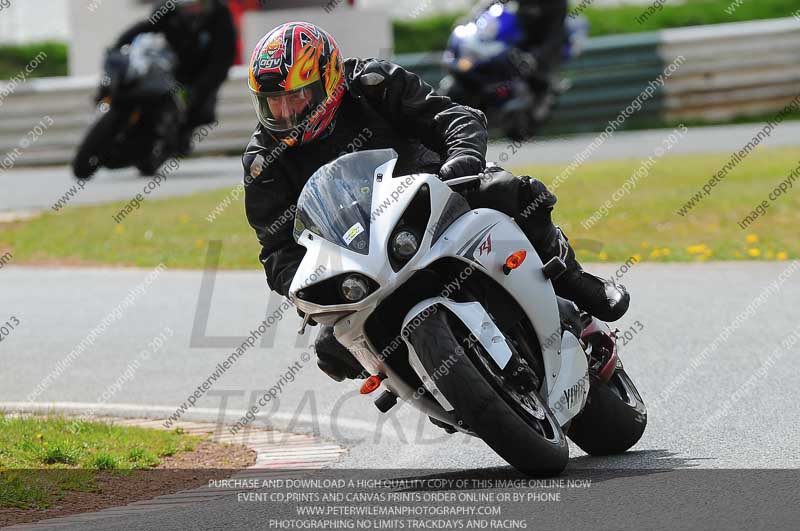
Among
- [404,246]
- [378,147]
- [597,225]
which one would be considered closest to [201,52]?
[597,225]

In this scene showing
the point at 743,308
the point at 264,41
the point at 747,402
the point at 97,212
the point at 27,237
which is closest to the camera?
the point at 264,41

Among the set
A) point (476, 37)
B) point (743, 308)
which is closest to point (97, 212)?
point (476, 37)

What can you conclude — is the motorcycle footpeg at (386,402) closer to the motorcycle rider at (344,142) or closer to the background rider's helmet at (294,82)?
the motorcycle rider at (344,142)

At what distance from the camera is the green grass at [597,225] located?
12430 millimetres

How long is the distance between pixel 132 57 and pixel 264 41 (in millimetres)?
11565

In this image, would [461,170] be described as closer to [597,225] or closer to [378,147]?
[378,147]

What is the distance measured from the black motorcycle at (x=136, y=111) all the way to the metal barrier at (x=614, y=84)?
3.12m

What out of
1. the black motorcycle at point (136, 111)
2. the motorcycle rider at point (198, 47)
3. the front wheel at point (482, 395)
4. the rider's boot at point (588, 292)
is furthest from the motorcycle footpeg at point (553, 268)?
the motorcycle rider at point (198, 47)

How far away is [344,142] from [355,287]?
1063mm

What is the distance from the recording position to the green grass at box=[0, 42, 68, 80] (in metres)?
28.5

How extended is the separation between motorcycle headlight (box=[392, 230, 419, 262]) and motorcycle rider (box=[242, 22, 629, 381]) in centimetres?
40

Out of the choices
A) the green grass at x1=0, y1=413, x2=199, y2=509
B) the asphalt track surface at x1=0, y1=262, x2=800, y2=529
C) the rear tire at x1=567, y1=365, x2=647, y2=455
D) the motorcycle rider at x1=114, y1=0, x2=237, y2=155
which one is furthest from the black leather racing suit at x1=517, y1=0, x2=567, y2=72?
the rear tire at x1=567, y1=365, x2=647, y2=455

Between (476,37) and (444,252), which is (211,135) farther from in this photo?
(444,252)

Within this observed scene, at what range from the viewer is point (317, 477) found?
5.90m
